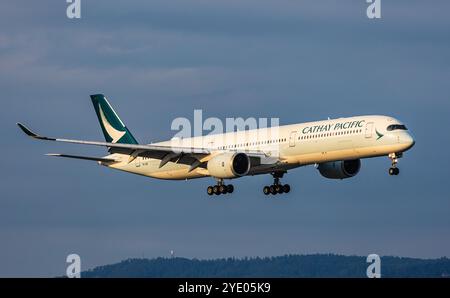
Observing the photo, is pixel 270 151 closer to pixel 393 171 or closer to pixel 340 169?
pixel 340 169

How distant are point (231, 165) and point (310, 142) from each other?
23.0 ft

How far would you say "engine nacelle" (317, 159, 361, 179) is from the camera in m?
112

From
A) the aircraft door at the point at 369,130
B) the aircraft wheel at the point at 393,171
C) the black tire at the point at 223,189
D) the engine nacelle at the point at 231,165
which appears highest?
the aircraft door at the point at 369,130

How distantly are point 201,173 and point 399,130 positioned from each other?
64.2 ft

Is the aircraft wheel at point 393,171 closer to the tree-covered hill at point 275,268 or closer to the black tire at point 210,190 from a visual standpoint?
the black tire at point 210,190

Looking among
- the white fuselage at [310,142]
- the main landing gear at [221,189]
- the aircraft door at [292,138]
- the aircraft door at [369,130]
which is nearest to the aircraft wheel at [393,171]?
the white fuselage at [310,142]

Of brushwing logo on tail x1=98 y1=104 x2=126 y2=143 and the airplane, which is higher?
brushwing logo on tail x1=98 y1=104 x2=126 y2=143

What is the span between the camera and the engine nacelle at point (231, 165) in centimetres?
10606

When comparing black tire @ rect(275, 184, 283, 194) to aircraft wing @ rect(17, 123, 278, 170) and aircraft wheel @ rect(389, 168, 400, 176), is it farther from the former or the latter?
aircraft wheel @ rect(389, 168, 400, 176)

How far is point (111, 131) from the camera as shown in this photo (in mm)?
125375

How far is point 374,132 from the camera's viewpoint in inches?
3957

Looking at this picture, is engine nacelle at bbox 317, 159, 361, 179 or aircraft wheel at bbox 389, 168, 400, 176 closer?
aircraft wheel at bbox 389, 168, 400, 176

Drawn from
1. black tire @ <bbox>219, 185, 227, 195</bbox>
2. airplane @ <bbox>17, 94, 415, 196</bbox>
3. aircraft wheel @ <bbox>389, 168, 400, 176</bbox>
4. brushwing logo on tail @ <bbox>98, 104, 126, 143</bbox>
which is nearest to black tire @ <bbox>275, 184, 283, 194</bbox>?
airplane @ <bbox>17, 94, 415, 196</bbox>
